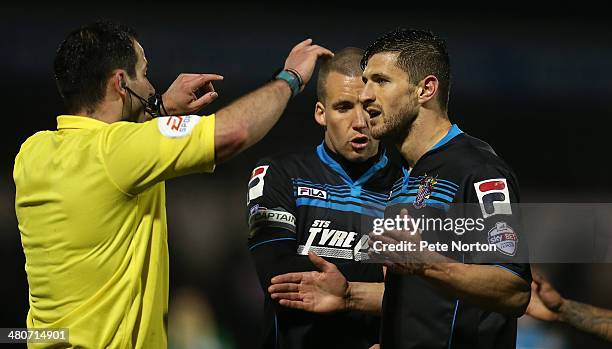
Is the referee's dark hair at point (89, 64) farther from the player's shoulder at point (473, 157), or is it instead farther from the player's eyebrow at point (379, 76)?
the player's shoulder at point (473, 157)

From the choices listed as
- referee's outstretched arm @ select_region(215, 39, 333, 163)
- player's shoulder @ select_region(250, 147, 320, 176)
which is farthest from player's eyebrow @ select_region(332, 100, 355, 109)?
referee's outstretched arm @ select_region(215, 39, 333, 163)

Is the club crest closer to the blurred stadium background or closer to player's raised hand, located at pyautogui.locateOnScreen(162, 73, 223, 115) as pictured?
player's raised hand, located at pyautogui.locateOnScreen(162, 73, 223, 115)

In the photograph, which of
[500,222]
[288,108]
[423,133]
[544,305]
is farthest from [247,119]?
[288,108]

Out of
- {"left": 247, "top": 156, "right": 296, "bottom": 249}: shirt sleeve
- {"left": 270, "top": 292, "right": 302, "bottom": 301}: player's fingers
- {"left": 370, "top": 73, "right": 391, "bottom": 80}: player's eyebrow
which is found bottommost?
{"left": 270, "top": 292, "right": 302, "bottom": 301}: player's fingers

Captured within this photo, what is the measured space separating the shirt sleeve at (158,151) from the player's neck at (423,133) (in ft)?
2.49

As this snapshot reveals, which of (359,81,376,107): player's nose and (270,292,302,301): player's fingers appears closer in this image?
(359,81,376,107): player's nose

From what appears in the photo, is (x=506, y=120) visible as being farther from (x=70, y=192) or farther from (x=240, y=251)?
(x=70, y=192)

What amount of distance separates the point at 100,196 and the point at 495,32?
4.06 m

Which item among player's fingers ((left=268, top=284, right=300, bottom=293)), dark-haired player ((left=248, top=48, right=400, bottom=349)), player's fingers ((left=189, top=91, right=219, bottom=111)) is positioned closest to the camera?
player's fingers ((left=189, top=91, right=219, bottom=111))

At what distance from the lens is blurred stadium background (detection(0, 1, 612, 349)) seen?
5410 millimetres

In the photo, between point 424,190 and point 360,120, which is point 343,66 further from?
point 424,190

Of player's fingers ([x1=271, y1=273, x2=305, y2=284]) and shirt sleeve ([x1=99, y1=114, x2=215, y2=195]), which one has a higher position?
shirt sleeve ([x1=99, y1=114, x2=215, y2=195])

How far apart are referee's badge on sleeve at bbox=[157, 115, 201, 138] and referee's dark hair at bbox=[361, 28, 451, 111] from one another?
816 mm

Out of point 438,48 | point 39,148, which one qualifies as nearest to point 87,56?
point 39,148
